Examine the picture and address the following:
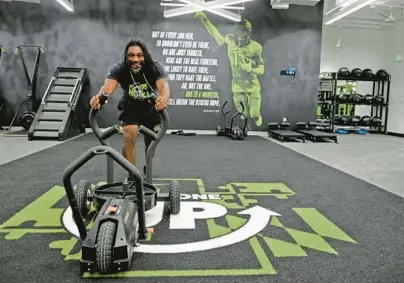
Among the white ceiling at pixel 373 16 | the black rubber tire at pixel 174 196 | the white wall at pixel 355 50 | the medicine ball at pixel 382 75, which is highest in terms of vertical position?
the white ceiling at pixel 373 16

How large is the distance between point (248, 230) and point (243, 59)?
28.7 feet

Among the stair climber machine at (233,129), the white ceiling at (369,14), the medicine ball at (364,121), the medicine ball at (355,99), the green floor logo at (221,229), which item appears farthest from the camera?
the medicine ball at (364,121)

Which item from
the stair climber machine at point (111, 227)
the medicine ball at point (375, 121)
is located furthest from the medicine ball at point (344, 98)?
the stair climber machine at point (111, 227)

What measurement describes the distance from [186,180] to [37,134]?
17.0 feet

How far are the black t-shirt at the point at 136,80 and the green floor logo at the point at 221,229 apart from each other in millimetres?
1067

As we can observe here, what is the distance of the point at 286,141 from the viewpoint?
9461mm

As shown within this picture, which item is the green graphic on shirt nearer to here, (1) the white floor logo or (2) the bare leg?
(2) the bare leg

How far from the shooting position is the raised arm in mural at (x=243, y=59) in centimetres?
1091

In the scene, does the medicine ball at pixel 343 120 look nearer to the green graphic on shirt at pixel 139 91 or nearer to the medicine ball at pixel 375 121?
the medicine ball at pixel 375 121

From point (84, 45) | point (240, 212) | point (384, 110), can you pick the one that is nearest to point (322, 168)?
point (240, 212)

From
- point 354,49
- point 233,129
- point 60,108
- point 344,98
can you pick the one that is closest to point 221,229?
point 233,129

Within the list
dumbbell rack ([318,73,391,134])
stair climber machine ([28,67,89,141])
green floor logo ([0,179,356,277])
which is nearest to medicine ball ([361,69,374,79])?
dumbbell rack ([318,73,391,134])

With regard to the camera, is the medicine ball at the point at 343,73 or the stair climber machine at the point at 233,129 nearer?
the stair climber machine at the point at 233,129

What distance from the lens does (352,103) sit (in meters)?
12.4
